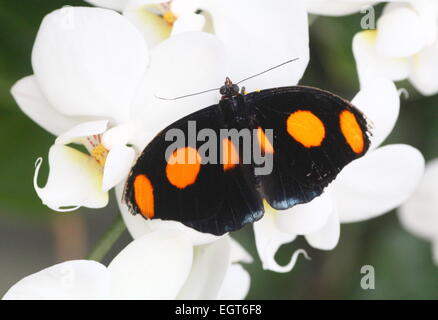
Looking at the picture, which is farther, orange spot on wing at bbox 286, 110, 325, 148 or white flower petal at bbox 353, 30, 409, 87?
white flower petal at bbox 353, 30, 409, 87

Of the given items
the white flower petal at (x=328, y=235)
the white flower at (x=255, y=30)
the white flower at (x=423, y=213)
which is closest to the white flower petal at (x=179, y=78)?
the white flower at (x=255, y=30)

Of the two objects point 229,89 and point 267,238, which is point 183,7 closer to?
point 229,89

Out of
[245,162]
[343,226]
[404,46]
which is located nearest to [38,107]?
[245,162]

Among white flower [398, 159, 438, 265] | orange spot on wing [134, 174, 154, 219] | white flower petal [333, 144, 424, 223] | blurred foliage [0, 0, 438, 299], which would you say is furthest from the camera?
white flower [398, 159, 438, 265]

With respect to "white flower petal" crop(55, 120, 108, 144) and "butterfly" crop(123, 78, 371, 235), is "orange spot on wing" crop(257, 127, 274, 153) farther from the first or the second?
"white flower petal" crop(55, 120, 108, 144)

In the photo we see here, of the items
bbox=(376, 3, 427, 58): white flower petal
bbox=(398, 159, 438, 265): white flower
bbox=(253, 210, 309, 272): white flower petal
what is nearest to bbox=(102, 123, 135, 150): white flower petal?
bbox=(253, 210, 309, 272): white flower petal
